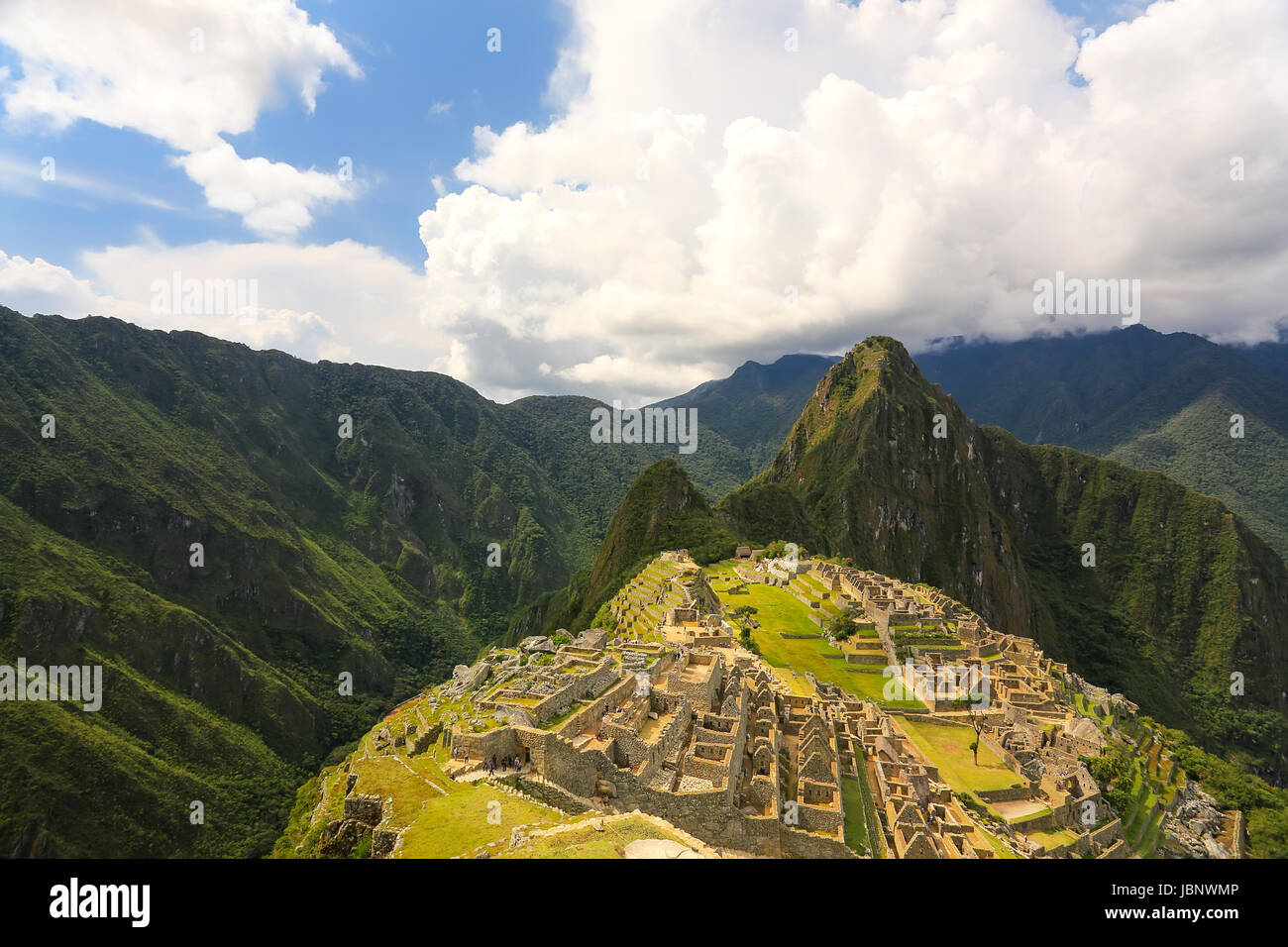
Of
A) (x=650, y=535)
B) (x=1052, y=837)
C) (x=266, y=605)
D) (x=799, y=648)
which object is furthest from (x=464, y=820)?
(x=266, y=605)

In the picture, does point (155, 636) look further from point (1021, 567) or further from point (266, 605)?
point (1021, 567)

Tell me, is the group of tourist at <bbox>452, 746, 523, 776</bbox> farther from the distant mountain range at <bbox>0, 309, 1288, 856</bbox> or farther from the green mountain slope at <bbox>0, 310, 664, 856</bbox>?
the green mountain slope at <bbox>0, 310, 664, 856</bbox>

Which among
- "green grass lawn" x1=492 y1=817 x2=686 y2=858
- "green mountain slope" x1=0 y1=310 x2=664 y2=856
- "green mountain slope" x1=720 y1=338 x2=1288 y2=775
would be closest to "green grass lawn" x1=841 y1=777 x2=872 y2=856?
"green grass lawn" x1=492 y1=817 x2=686 y2=858

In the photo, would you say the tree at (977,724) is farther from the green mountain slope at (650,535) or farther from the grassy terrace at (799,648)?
the green mountain slope at (650,535)

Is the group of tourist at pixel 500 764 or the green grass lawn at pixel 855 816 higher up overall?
the group of tourist at pixel 500 764

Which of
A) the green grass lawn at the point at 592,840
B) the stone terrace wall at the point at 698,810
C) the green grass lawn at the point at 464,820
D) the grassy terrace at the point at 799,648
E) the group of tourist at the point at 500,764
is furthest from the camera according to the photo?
the grassy terrace at the point at 799,648

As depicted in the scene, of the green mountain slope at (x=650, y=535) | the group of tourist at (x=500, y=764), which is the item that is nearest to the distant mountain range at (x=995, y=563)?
the green mountain slope at (x=650, y=535)
